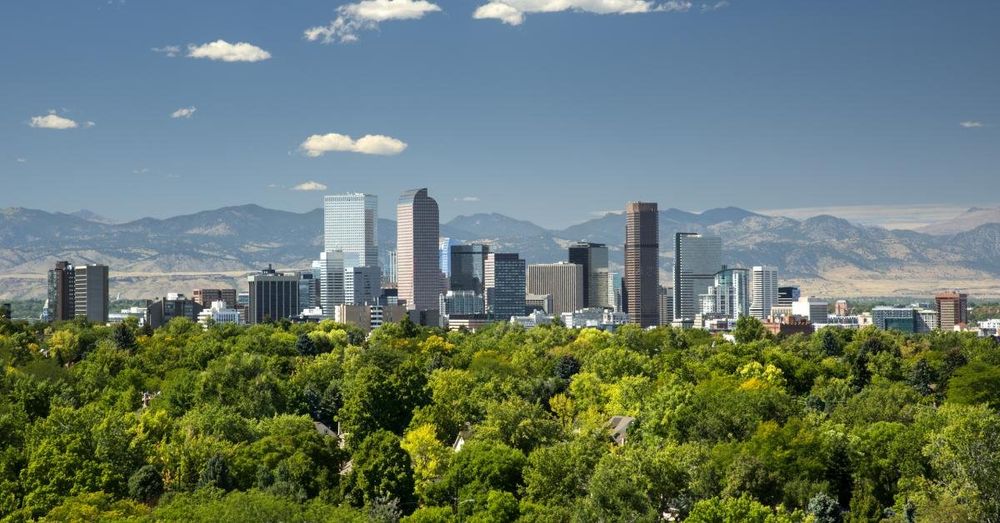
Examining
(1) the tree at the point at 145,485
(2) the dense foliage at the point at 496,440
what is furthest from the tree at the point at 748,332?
(1) the tree at the point at 145,485

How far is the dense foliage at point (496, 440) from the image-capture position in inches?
1938

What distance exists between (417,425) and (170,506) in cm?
2191

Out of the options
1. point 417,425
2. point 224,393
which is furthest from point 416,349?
point 417,425

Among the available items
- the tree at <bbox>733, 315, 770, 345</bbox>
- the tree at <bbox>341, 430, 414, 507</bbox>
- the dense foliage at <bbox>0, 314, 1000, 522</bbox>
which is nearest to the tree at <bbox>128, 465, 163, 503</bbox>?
the dense foliage at <bbox>0, 314, 1000, 522</bbox>

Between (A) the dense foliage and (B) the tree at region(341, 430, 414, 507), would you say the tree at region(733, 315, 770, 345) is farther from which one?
(B) the tree at region(341, 430, 414, 507)

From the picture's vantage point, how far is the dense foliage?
161 ft

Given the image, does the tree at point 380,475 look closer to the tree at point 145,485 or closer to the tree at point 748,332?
the tree at point 145,485

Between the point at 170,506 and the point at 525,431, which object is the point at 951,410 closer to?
the point at 525,431

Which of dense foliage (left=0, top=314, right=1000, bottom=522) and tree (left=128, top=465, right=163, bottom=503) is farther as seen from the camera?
tree (left=128, top=465, right=163, bottom=503)

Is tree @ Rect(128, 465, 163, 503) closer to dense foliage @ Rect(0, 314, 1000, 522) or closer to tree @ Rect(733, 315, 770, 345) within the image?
dense foliage @ Rect(0, 314, 1000, 522)

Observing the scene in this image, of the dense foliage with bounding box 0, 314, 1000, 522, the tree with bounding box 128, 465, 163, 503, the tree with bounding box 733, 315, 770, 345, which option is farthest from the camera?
the tree with bounding box 733, 315, 770, 345

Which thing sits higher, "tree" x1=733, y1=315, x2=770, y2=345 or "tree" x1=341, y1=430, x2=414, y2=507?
"tree" x1=733, y1=315, x2=770, y2=345

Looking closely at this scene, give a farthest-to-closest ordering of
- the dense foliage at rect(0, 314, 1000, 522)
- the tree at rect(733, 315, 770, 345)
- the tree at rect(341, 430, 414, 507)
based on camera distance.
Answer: the tree at rect(733, 315, 770, 345)
the tree at rect(341, 430, 414, 507)
the dense foliage at rect(0, 314, 1000, 522)

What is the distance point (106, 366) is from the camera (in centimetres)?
9475
